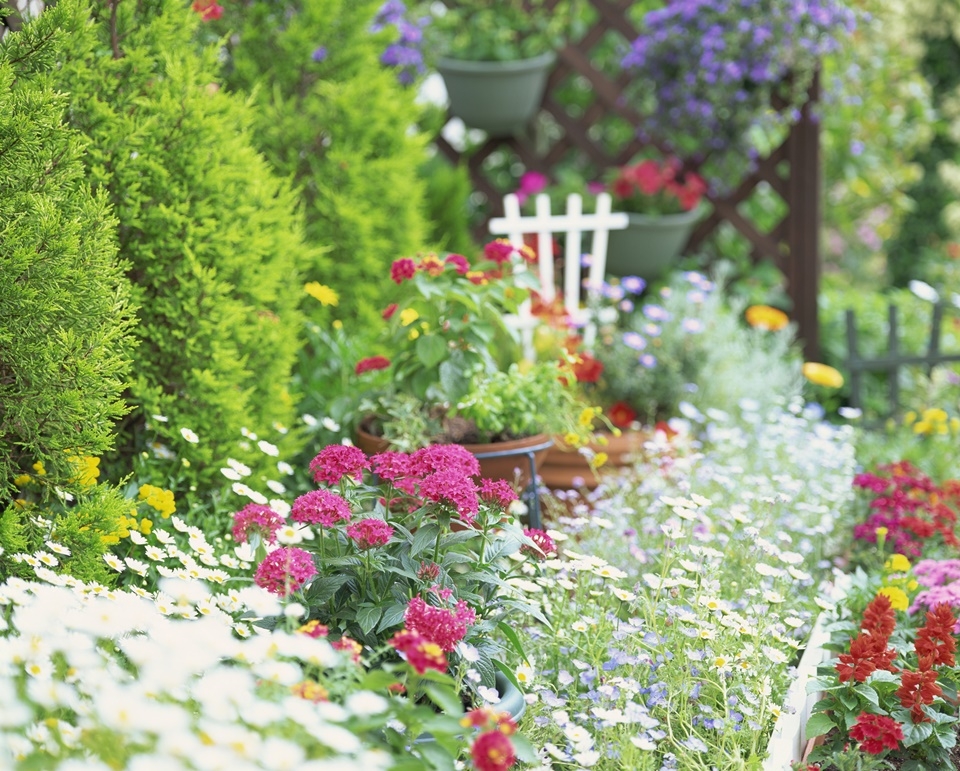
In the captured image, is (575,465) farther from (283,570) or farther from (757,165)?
(757,165)

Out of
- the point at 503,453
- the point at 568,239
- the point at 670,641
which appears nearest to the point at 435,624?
the point at 670,641

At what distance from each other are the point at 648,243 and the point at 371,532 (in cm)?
355

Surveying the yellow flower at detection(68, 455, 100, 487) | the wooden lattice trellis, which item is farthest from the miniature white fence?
the yellow flower at detection(68, 455, 100, 487)

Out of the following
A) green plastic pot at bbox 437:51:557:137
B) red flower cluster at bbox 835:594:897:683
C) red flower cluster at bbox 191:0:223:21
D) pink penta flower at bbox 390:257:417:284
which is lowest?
red flower cluster at bbox 835:594:897:683

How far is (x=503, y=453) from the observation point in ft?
9.56

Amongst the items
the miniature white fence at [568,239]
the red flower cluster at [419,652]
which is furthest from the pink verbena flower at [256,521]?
the miniature white fence at [568,239]

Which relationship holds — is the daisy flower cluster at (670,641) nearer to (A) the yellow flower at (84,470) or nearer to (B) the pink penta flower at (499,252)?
(B) the pink penta flower at (499,252)

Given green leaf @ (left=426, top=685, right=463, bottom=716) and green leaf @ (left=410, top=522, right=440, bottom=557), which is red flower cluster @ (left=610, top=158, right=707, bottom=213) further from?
green leaf @ (left=426, top=685, right=463, bottom=716)

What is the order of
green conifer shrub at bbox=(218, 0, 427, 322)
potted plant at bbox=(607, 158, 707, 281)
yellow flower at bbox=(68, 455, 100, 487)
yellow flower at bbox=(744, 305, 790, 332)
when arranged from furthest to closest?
potted plant at bbox=(607, 158, 707, 281) < yellow flower at bbox=(744, 305, 790, 332) < green conifer shrub at bbox=(218, 0, 427, 322) < yellow flower at bbox=(68, 455, 100, 487)

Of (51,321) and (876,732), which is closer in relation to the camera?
(876,732)

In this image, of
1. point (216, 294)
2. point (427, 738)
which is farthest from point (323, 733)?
point (216, 294)

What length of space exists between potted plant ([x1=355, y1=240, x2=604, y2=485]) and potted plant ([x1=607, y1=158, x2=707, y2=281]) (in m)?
2.03

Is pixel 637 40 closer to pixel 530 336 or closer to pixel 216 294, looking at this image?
pixel 530 336

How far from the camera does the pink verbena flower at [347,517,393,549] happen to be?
1.84 m
